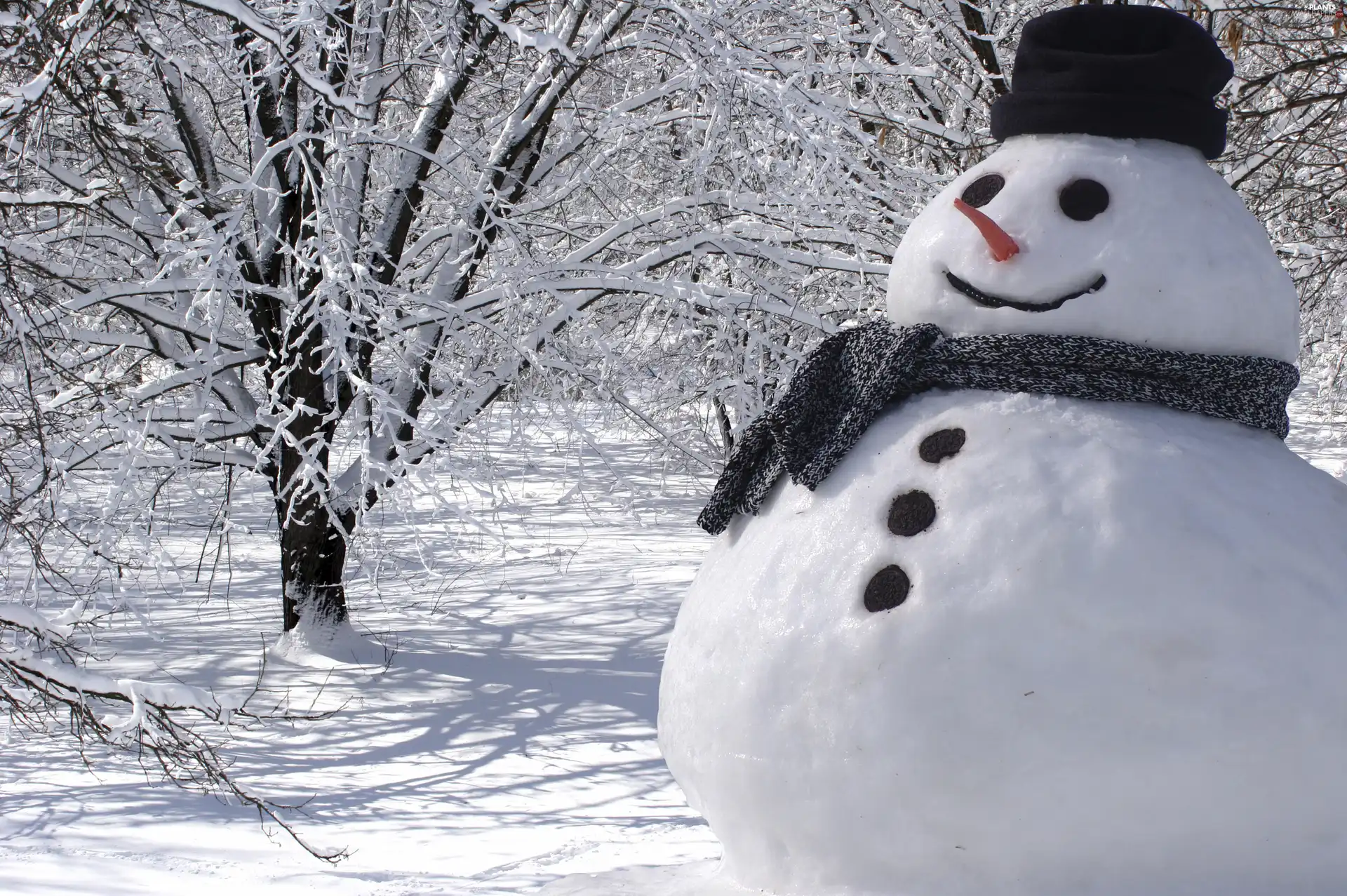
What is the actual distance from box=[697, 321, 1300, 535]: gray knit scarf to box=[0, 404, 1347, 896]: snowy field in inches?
71.9

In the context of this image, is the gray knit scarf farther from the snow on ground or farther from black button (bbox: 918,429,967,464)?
the snow on ground

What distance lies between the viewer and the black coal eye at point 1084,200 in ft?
8.55

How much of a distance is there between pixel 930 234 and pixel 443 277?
17.8ft

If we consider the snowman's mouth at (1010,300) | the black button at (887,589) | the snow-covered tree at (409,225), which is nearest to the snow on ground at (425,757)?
the snow-covered tree at (409,225)

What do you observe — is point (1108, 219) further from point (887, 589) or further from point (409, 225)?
point (409, 225)

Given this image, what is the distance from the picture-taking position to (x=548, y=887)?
2.90m

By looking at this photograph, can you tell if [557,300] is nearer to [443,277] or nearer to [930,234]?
[443,277]

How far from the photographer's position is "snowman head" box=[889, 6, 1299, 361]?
8.37 ft

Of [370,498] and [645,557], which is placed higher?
[370,498]

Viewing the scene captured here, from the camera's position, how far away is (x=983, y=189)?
9.05 ft

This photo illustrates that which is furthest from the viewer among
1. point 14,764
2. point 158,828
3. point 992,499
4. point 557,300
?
point 557,300

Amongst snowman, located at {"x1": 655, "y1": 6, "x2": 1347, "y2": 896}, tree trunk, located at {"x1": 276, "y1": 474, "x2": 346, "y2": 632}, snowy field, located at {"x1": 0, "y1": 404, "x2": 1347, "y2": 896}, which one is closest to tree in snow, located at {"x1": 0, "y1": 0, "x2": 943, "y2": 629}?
tree trunk, located at {"x1": 276, "y1": 474, "x2": 346, "y2": 632}

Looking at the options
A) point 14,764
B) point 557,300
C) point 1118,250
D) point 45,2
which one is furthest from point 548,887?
point 557,300

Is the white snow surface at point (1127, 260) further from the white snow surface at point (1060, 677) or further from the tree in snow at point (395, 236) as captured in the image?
the tree in snow at point (395, 236)
